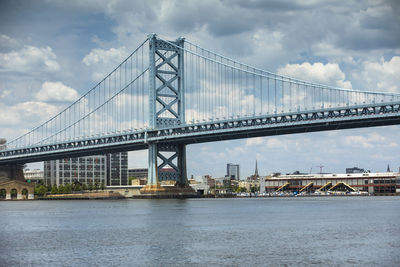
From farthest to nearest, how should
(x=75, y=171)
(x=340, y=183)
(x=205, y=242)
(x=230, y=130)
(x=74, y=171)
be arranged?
(x=74, y=171) → (x=75, y=171) → (x=340, y=183) → (x=230, y=130) → (x=205, y=242)

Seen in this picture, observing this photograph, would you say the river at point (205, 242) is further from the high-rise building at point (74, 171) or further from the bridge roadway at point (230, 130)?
the high-rise building at point (74, 171)

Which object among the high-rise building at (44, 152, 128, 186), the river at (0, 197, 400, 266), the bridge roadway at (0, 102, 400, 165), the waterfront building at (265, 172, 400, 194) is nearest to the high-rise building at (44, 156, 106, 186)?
the high-rise building at (44, 152, 128, 186)

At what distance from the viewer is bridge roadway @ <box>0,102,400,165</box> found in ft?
246

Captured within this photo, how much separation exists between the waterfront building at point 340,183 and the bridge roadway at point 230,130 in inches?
2880

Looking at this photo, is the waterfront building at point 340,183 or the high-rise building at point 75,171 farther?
the high-rise building at point 75,171

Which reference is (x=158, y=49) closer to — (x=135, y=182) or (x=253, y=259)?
(x=253, y=259)

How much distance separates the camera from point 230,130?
84.3 metres

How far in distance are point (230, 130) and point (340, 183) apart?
82384 millimetres

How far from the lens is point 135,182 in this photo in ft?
584

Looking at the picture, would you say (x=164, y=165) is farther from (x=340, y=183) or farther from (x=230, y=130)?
(x=340, y=183)

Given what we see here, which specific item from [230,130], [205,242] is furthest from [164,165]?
[205,242]

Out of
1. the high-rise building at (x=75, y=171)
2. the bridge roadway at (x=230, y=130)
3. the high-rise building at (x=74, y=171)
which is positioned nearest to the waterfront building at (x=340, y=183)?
the high-rise building at (x=75, y=171)

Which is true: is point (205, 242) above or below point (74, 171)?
below

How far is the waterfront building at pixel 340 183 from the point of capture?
15438cm
